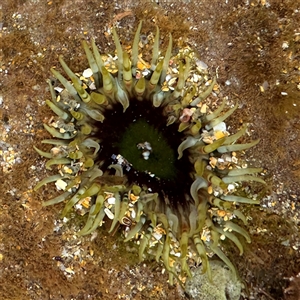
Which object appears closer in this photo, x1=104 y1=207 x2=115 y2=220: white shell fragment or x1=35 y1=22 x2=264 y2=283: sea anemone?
x1=35 y1=22 x2=264 y2=283: sea anemone

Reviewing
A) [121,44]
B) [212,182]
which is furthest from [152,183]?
[121,44]

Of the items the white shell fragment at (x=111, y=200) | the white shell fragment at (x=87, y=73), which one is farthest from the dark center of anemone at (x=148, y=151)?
the white shell fragment at (x=87, y=73)

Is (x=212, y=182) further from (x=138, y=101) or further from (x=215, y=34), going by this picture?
(x=215, y=34)

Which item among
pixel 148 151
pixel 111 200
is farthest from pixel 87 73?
pixel 111 200

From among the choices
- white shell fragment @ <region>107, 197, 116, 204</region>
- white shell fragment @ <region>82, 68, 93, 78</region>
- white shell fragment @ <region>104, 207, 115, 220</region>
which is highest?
white shell fragment @ <region>82, 68, 93, 78</region>

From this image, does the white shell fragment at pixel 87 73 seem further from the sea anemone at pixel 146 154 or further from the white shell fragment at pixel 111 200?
the white shell fragment at pixel 111 200

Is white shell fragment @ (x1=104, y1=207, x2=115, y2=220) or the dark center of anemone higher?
the dark center of anemone

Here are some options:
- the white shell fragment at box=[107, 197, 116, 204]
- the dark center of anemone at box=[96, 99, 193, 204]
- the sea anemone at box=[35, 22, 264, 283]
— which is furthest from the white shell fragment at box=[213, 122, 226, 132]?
the white shell fragment at box=[107, 197, 116, 204]

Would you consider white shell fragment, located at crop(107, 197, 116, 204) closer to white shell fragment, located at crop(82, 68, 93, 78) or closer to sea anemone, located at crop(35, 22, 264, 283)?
sea anemone, located at crop(35, 22, 264, 283)

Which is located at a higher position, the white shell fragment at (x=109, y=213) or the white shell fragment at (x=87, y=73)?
the white shell fragment at (x=87, y=73)
